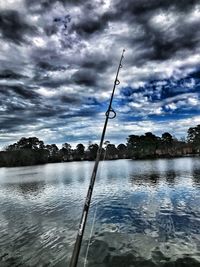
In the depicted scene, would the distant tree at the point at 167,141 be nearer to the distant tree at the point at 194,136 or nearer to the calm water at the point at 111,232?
the distant tree at the point at 194,136

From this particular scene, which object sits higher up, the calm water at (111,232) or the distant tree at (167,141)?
Answer: the distant tree at (167,141)

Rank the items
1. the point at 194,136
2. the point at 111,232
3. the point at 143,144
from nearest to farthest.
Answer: the point at 111,232
the point at 194,136
the point at 143,144

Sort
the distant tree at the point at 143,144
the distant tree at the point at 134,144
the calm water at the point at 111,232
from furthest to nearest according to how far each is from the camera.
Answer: the distant tree at the point at 134,144 → the distant tree at the point at 143,144 → the calm water at the point at 111,232

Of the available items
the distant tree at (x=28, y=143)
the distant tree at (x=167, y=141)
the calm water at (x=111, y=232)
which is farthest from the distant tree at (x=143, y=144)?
the calm water at (x=111, y=232)

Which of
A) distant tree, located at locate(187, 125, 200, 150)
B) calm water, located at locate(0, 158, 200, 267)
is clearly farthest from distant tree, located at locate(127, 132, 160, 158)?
calm water, located at locate(0, 158, 200, 267)

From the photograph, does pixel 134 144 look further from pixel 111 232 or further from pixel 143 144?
pixel 111 232

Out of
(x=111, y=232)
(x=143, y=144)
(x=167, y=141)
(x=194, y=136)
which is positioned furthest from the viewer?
(x=167, y=141)

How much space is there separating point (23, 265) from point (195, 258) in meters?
7.25

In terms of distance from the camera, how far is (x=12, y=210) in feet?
75.2

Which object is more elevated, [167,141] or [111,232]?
[167,141]

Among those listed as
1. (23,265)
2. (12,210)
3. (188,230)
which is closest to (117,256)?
(23,265)

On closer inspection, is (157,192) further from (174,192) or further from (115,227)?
(115,227)

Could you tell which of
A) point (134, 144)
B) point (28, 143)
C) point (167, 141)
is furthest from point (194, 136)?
point (28, 143)

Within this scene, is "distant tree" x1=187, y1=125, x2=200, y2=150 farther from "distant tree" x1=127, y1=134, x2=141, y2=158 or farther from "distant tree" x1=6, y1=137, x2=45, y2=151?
"distant tree" x1=6, y1=137, x2=45, y2=151
